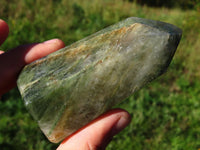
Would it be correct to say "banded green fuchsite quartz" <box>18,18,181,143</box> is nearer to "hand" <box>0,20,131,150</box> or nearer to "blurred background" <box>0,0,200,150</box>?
"hand" <box>0,20,131,150</box>

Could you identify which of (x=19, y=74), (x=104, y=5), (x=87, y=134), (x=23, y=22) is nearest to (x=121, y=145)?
(x=87, y=134)

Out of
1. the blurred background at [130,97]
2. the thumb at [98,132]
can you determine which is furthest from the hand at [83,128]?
the blurred background at [130,97]

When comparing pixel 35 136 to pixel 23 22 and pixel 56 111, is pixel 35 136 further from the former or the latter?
pixel 23 22

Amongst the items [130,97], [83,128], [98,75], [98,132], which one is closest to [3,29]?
[98,75]

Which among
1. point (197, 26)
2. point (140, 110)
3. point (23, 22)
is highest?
point (23, 22)

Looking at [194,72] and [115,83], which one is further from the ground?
[115,83]

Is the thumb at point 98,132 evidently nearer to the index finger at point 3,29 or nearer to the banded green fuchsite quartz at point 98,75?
the banded green fuchsite quartz at point 98,75
